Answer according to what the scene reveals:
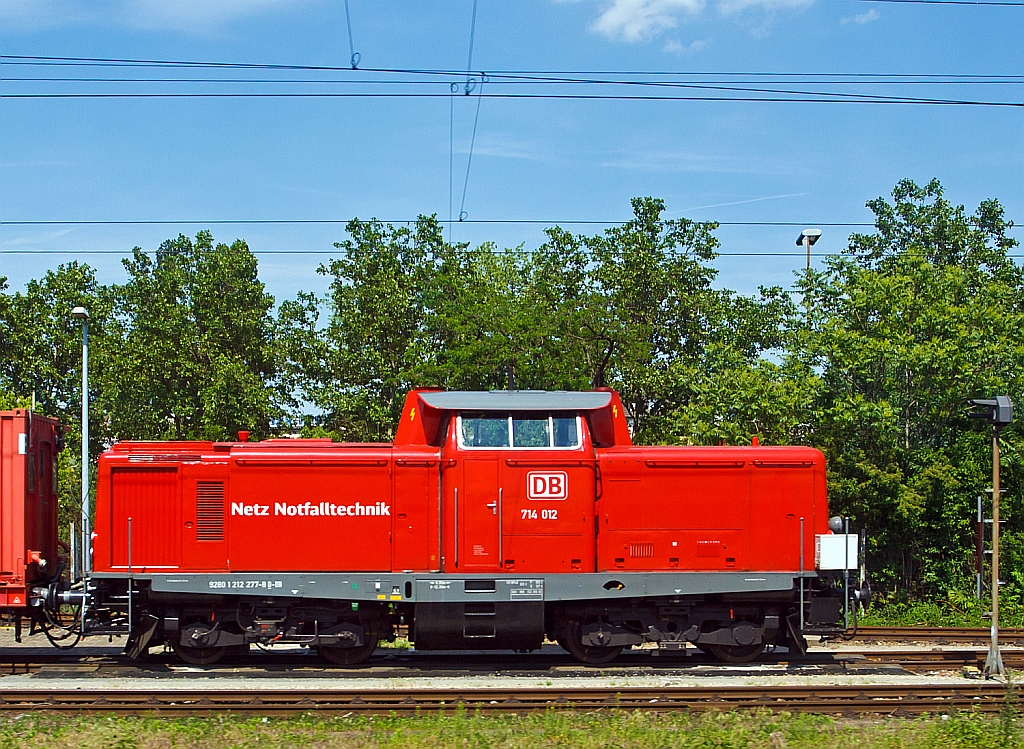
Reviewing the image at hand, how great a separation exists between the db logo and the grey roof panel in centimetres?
88

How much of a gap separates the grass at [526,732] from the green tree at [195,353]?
19566 millimetres

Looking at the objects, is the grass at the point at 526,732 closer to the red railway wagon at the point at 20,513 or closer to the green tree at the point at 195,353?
the red railway wagon at the point at 20,513

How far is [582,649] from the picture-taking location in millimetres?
13359

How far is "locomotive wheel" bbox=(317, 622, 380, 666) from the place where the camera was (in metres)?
13.2

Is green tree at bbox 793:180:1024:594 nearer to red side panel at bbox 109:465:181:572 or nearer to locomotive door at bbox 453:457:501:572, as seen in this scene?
locomotive door at bbox 453:457:501:572

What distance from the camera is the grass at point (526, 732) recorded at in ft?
29.2

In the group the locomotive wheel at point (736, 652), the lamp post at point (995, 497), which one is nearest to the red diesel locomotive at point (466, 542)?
the locomotive wheel at point (736, 652)

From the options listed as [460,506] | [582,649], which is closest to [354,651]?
[460,506]

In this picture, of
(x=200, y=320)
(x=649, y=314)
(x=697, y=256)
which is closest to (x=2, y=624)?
(x=200, y=320)

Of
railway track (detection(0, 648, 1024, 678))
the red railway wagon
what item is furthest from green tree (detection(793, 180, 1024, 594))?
the red railway wagon

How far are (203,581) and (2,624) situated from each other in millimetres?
7289

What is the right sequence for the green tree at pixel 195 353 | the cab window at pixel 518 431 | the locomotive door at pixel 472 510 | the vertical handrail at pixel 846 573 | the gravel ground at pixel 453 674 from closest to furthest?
1. the gravel ground at pixel 453 674
2. the vertical handrail at pixel 846 573
3. the locomotive door at pixel 472 510
4. the cab window at pixel 518 431
5. the green tree at pixel 195 353

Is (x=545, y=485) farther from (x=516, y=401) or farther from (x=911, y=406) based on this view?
(x=911, y=406)

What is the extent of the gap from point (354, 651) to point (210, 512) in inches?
110
